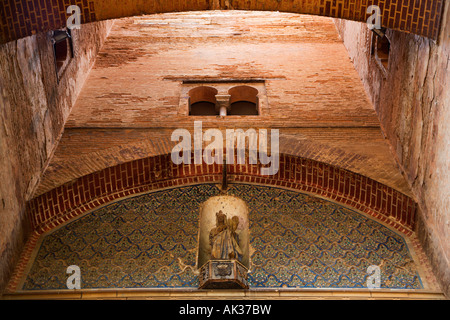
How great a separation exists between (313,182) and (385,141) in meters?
1.10

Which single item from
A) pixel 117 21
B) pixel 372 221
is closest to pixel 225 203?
pixel 372 221

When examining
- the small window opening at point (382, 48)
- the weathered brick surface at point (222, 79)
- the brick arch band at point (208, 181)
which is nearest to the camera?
the brick arch band at point (208, 181)

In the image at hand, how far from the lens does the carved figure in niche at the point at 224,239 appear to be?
20.2ft

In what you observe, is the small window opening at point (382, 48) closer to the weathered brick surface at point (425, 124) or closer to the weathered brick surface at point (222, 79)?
the weathered brick surface at point (425, 124)

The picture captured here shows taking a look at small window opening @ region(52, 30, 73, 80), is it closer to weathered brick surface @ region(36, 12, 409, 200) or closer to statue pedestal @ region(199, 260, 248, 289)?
weathered brick surface @ region(36, 12, 409, 200)

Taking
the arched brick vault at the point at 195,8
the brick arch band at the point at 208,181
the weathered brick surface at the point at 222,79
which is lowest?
the brick arch band at the point at 208,181

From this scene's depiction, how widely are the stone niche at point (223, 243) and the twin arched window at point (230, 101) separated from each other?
6.87 feet

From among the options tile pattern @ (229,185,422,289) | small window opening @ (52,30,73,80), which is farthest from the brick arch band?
small window opening @ (52,30,73,80)

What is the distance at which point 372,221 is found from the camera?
6758 millimetres

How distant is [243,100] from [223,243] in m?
3.33

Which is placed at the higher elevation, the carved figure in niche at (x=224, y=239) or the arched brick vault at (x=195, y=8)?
the arched brick vault at (x=195, y=8)

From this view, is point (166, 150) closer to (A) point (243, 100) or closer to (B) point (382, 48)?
(A) point (243, 100)

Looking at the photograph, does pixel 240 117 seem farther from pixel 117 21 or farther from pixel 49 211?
pixel 117 21

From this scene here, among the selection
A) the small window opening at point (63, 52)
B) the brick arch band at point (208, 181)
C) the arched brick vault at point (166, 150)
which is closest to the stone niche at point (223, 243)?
the brick arch band at point (208, 181)
